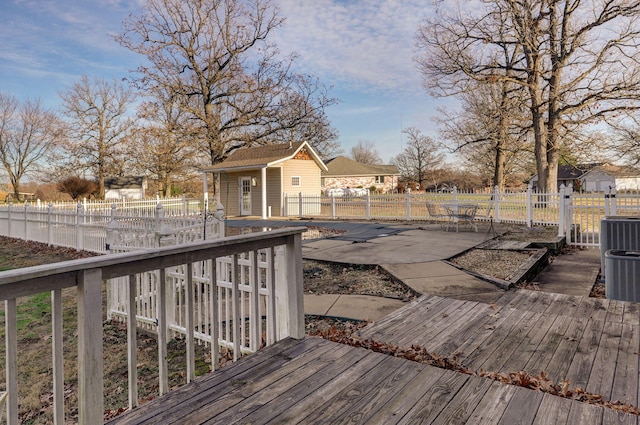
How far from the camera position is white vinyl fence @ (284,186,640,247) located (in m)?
8.99

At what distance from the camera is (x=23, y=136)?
3600 cm

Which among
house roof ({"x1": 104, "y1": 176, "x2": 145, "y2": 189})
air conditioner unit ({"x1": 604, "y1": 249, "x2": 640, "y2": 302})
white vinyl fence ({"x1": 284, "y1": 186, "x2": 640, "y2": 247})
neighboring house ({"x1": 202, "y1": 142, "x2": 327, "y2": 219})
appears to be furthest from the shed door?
house roof ({"x1": 104, "y1": 176, "x2": 145, "y2": 189})

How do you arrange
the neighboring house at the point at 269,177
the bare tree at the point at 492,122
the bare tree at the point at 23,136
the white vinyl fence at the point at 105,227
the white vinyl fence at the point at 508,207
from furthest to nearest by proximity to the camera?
the bare tree at the point at 23,136 → the neighboring house at the point at 269,177 → the bare tree at the point at 492,122 → the white vinyl fence at the point at 508,207 → the white vinyl fence at the point at 105,227

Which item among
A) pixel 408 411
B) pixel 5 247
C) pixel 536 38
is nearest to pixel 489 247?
pixel 408 411

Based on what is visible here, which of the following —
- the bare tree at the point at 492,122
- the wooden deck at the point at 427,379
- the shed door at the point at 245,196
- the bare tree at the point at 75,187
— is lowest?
the wooden deck at the point at 427,379

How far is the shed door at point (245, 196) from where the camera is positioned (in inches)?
849

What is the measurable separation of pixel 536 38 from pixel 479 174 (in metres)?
23.6

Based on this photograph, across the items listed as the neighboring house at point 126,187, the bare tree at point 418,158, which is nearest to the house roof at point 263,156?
the bare tree at point 418,158

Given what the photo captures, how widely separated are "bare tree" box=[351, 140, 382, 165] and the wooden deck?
61930 mm

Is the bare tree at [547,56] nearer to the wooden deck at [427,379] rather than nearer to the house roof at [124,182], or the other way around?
the wooden deck at [427,379]

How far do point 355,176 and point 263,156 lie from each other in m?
22.0

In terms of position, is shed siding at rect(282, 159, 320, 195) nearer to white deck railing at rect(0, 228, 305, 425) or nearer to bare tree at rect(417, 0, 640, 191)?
bare tree at rect(417, 0, 640, 191)

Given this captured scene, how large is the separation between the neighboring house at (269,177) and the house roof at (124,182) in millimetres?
25064

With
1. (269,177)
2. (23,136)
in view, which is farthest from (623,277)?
(23,136)
